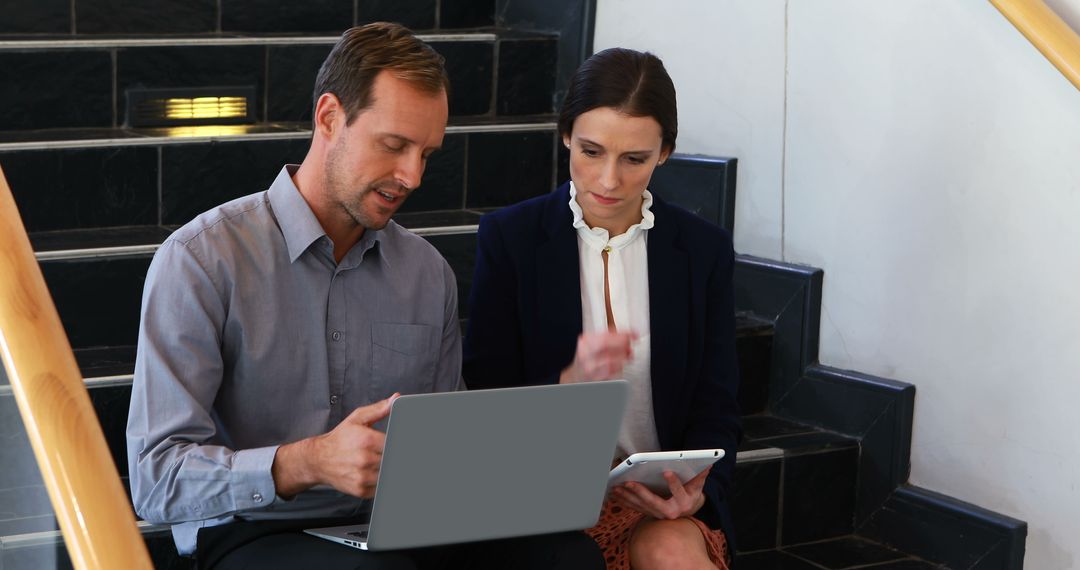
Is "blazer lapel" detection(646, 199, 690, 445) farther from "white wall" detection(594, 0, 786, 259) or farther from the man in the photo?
"white wall" detection(594, 0, 786, 259)

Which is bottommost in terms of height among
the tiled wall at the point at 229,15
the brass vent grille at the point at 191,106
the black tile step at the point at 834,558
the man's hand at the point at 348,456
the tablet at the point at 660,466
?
the black tile step at the point at 834,558

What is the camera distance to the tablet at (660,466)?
181 cm

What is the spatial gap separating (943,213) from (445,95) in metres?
1.24

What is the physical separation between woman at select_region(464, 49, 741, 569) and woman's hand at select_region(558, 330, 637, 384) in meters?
0.32

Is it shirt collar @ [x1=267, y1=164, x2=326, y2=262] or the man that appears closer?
the man

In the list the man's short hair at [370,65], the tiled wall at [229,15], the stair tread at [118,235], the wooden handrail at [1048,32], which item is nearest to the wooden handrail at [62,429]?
the man's short hair at [370,65]

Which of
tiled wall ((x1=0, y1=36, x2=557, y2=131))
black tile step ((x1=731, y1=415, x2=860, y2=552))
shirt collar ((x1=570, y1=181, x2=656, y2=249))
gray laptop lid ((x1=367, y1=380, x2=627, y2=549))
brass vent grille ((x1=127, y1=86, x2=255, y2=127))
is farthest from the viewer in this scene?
brass vent grille ((x1=127, y1=86, x2=255, y2=127))

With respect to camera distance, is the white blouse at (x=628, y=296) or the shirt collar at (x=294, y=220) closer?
the shirt collar at (x=294, y=220)

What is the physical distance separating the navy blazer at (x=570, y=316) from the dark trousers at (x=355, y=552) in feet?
1.25

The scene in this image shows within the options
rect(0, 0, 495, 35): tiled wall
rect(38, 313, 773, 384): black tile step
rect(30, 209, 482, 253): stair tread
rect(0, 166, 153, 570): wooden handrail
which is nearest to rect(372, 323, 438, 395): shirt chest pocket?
rect(0, 166, 153, 570): wooden handrail

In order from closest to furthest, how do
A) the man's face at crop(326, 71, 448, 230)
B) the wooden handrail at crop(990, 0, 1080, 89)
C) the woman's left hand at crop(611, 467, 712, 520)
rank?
the man's face at crop(326, 71, 448, 230) < the woman's left hand at crop(611, 467, 712, 520) < the wooden handrail at crop(990, 0, 1080, 89)

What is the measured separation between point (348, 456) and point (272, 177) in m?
1.50

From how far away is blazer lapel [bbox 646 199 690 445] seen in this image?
7.11ft

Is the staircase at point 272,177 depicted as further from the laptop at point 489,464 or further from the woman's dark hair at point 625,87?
the laptop at point 489,464
